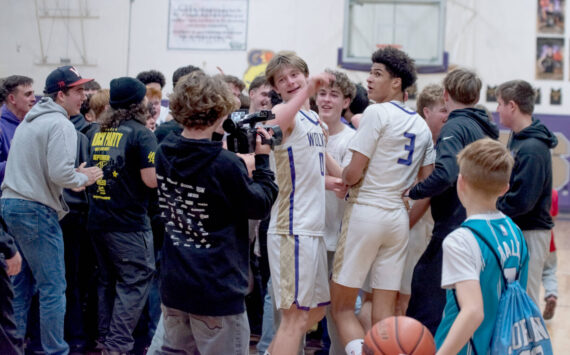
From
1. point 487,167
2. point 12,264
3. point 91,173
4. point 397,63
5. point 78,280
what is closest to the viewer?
point 487,167

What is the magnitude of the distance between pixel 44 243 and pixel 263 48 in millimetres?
10725

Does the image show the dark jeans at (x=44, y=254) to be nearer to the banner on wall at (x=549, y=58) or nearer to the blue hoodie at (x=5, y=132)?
the blue hoodie at (x=5, y=132)

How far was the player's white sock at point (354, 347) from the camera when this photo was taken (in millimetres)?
3594

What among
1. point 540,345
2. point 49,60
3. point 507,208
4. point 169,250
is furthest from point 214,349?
point 49,60

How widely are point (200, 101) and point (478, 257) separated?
1.30 m

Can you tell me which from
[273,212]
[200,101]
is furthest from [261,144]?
[273,212]

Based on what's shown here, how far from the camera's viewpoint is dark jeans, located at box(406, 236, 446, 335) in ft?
12.3

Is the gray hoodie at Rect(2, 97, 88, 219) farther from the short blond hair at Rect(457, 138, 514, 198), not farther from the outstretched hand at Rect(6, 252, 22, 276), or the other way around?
the short blond hair at Rect(457, 138, 514, 198)

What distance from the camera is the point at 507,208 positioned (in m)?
4.18

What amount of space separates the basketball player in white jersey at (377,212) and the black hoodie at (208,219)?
992 mm

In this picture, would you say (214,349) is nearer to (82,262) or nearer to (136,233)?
(136,233)

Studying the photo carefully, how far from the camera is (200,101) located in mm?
2723

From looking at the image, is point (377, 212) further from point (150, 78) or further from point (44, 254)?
point (150, 78)

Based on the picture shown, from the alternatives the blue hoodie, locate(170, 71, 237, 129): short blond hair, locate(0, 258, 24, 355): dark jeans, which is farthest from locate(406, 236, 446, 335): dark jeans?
the blue hoodie
